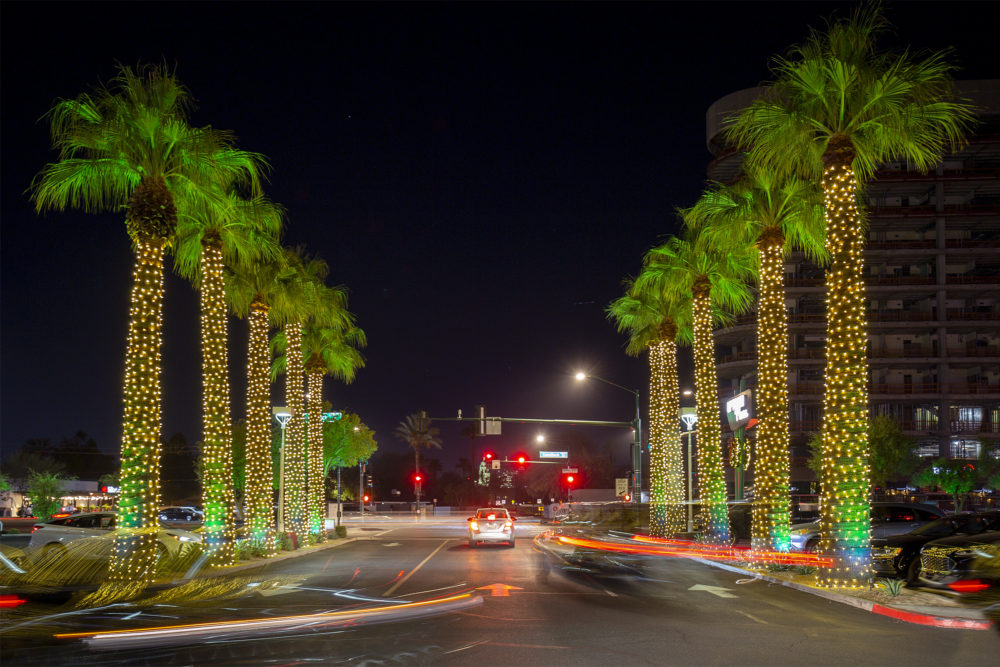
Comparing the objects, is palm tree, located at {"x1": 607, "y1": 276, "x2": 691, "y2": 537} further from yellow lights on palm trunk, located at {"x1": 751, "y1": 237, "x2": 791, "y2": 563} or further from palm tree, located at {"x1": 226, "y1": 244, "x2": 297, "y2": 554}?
palm tree, located at {"x1": 226, "y1": 244, "x2": 297, "y2": 554}

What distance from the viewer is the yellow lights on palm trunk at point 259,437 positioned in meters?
28.1

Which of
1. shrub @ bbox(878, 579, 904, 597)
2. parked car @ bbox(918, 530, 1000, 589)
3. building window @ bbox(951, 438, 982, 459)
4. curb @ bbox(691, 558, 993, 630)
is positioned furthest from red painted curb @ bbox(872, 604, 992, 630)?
building window @ bbox(951, 438, 982, 459)

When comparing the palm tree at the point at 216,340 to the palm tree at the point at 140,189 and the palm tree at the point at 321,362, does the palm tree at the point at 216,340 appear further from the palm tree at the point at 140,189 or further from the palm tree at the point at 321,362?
the palm tree at the point at 321,362

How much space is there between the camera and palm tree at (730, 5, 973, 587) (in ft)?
58.4

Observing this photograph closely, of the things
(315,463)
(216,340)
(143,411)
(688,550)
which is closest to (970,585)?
(688,550)

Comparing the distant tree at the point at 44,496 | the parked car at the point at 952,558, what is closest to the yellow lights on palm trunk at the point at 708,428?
the parked car at the point at 952,558

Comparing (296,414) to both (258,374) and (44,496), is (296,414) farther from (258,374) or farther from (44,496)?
(44,496)

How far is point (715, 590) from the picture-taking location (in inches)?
714

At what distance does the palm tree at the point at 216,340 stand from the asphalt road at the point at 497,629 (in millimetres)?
5357

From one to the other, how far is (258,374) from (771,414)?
1588cm

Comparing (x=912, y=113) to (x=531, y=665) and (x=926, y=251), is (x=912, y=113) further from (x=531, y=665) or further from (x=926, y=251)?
(x=926, y=251)

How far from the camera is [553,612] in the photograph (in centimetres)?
1440

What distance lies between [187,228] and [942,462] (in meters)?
49.7

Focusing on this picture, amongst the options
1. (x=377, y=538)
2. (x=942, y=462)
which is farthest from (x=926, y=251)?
(x=377, y=538)
